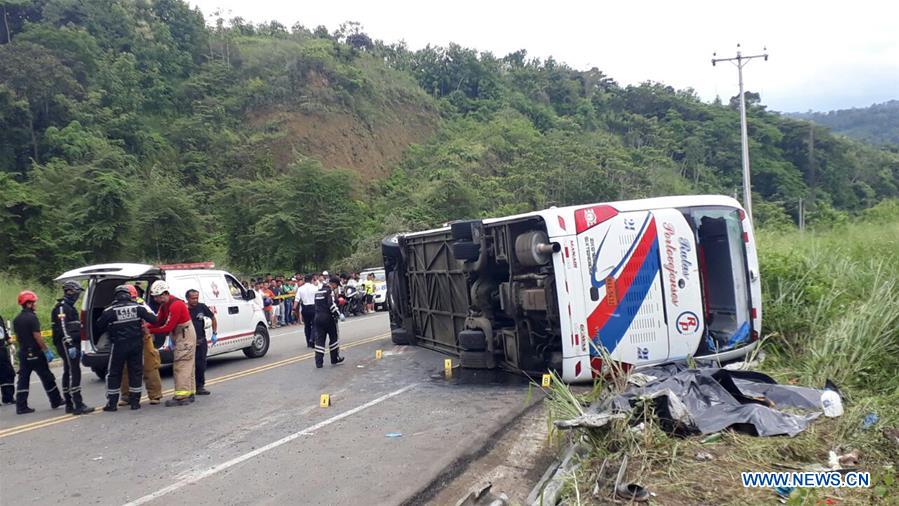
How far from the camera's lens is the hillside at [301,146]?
34.7m

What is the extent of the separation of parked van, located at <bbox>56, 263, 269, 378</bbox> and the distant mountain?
147m

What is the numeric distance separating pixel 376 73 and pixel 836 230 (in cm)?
6490

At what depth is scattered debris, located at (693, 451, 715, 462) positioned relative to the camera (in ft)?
15.5

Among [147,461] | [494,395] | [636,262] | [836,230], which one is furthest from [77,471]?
[836,230]

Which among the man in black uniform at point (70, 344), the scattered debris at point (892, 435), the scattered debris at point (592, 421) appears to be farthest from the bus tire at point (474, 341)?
the man in black uniform at point (70, 344)

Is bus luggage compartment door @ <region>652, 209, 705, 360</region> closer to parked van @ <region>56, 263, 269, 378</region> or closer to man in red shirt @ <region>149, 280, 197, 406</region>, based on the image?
man in red shirt @ <region>149, 280, 197, 406</region>

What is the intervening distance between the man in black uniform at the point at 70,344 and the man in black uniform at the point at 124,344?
38 centimetres

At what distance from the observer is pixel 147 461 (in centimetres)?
626

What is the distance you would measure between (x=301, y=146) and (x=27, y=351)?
5091 cm

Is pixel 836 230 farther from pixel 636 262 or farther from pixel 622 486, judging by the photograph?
pixel 622 486

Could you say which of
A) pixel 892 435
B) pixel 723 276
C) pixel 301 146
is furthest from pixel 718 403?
pixel 301 146

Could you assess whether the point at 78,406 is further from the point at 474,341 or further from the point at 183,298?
the point at 474,341

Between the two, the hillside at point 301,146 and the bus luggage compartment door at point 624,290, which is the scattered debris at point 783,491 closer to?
the bus luggage compartment door at point 624,290

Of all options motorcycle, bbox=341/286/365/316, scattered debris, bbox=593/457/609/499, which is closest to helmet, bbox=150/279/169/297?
scattered debris, bbox=593/457/609/499
